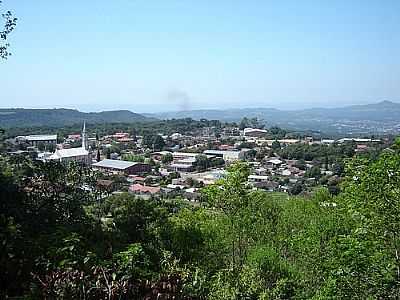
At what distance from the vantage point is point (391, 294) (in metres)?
6.61

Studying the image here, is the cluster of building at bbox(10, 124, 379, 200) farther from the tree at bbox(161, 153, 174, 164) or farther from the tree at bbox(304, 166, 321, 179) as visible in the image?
the tree at bbox(304, 166, 321, 179)

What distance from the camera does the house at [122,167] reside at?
46.2m

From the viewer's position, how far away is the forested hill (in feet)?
308

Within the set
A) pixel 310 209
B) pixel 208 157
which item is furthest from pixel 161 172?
pixel 310 209

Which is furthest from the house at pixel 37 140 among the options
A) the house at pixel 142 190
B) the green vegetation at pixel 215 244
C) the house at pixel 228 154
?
the green vegetation at pixel 215 244

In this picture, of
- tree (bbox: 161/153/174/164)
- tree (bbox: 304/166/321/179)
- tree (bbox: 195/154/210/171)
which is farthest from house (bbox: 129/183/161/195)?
tree (bbox: 161/153/174/164)

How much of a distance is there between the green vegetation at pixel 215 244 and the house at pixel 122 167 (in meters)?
30.9

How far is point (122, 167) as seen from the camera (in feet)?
154

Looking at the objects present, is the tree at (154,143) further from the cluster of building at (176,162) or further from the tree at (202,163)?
the tree at (202,163)

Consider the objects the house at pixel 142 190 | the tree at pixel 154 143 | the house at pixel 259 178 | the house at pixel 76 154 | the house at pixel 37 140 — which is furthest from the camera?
the tree at pixel 154 143

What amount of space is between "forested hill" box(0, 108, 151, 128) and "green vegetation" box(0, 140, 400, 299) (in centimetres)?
8024

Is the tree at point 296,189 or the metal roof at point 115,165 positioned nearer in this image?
the tree at point 296,189

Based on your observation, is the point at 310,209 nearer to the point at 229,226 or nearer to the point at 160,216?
the point at 229,226

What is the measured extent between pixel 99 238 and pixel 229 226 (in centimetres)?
317
